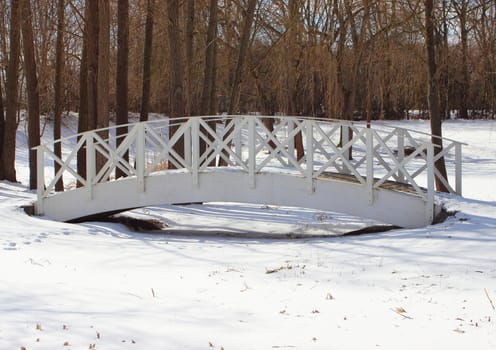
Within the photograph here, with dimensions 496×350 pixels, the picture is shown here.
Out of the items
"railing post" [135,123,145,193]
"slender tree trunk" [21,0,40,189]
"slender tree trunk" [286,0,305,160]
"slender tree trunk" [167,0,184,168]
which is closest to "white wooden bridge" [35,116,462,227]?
"railing post" [135,123,145,193]

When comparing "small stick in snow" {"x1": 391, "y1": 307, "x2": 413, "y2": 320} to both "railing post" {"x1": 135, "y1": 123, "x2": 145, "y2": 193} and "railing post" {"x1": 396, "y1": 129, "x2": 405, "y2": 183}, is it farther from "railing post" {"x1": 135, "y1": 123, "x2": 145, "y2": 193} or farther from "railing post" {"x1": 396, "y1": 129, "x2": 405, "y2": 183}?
"railing post" {"x1": 135, "y1": 123, "x2": 145, "y2": 193}

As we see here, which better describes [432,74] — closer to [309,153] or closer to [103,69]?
[309,153]

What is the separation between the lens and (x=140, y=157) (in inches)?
410

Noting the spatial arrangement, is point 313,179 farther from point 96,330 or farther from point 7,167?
point 7,167

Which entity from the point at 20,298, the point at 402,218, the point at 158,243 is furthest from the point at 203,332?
the point at 402,218

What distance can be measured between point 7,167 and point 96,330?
1266 cm

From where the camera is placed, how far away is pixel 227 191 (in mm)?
10180

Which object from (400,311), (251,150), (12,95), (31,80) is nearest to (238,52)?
(31,80)

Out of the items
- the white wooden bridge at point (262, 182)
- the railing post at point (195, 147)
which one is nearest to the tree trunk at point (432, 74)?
the white wooden bridge at point (262, 182)

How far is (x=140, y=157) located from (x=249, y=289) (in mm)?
5087

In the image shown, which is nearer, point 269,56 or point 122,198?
point 122,198

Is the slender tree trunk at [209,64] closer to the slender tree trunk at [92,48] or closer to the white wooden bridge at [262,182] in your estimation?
the slender tree trunk at [92,48]

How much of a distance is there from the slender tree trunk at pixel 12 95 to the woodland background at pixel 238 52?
0.02 metres

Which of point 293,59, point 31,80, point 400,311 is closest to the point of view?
point 400,311
